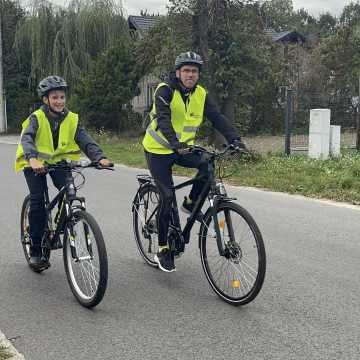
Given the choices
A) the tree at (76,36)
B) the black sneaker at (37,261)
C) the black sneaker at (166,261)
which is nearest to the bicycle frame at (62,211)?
the black sneaker at (37,261)

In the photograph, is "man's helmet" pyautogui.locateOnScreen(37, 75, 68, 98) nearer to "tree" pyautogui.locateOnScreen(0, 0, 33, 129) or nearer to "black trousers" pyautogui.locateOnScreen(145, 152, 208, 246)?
"black trousers" pyautogui.locateOnScreen(145, 152, 208, 246)

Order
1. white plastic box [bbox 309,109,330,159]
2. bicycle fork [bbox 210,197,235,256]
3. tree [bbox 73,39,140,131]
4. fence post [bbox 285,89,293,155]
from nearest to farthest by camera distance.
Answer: bicycle fork [bbox 210,197,235,256], white plastic box [bbox 309,109,330,159], fence post [bbox 285,89,293,155], tree [bbox 73,39,140,131]

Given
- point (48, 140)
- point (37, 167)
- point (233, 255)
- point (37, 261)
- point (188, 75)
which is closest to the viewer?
point (37, 167)

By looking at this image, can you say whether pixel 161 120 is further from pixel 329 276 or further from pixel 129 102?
pixel 129 102

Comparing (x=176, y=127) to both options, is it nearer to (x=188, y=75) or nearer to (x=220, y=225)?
(x=188, y=75)

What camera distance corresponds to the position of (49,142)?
4.73 metres

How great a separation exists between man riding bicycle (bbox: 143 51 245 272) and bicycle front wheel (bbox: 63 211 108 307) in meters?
0.75

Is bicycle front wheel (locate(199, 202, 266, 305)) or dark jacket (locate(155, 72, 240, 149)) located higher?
dark jacket (locate(155, 72, 240, 149))

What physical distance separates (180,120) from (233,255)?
1262 millimetres

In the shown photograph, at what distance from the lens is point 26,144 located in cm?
441

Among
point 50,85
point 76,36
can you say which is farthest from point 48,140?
point 76,36

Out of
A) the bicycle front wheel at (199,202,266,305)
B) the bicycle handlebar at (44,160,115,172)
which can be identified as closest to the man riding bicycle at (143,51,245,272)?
the bicycle front wheel at (199,202,266,305)

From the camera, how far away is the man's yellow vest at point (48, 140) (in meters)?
4.66

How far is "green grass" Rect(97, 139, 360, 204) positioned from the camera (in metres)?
9.21
